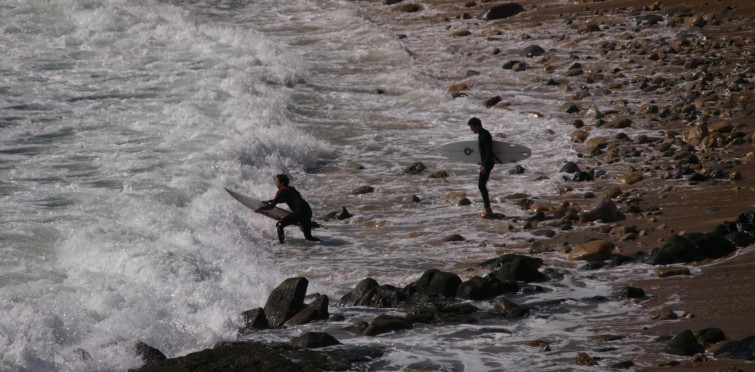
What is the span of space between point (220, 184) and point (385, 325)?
662 cm

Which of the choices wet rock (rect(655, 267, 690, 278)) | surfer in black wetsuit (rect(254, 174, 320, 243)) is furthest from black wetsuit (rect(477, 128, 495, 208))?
wet rock (rect(655, 267, 690, 278))

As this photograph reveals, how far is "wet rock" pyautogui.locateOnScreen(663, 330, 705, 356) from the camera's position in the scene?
8328 mm

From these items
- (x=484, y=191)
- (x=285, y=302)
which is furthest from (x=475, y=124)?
(x=285, y=302)

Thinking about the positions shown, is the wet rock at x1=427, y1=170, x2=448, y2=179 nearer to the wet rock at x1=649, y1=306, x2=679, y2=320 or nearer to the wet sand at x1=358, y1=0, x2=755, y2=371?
the wet sand at x1=358, y1=0, x2=755, y2=371

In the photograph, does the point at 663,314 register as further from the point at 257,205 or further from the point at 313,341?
the point at 257,205

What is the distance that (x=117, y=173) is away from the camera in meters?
15.7

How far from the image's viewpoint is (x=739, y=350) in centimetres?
815

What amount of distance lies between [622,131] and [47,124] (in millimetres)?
9426

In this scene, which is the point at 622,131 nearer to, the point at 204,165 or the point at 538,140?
the point at 538,140

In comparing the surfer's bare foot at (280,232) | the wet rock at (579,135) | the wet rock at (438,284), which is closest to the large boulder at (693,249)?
the wet rock at (438,284)

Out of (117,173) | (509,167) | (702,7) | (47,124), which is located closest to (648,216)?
(509,167)

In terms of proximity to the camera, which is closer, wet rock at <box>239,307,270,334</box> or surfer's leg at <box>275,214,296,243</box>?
wet rock at <box>239,307,270,334</box>

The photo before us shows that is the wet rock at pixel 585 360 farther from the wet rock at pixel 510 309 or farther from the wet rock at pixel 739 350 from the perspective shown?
the wet rock at pixel 510 309

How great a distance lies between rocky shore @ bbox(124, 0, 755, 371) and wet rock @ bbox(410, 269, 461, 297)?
0.05 feet
